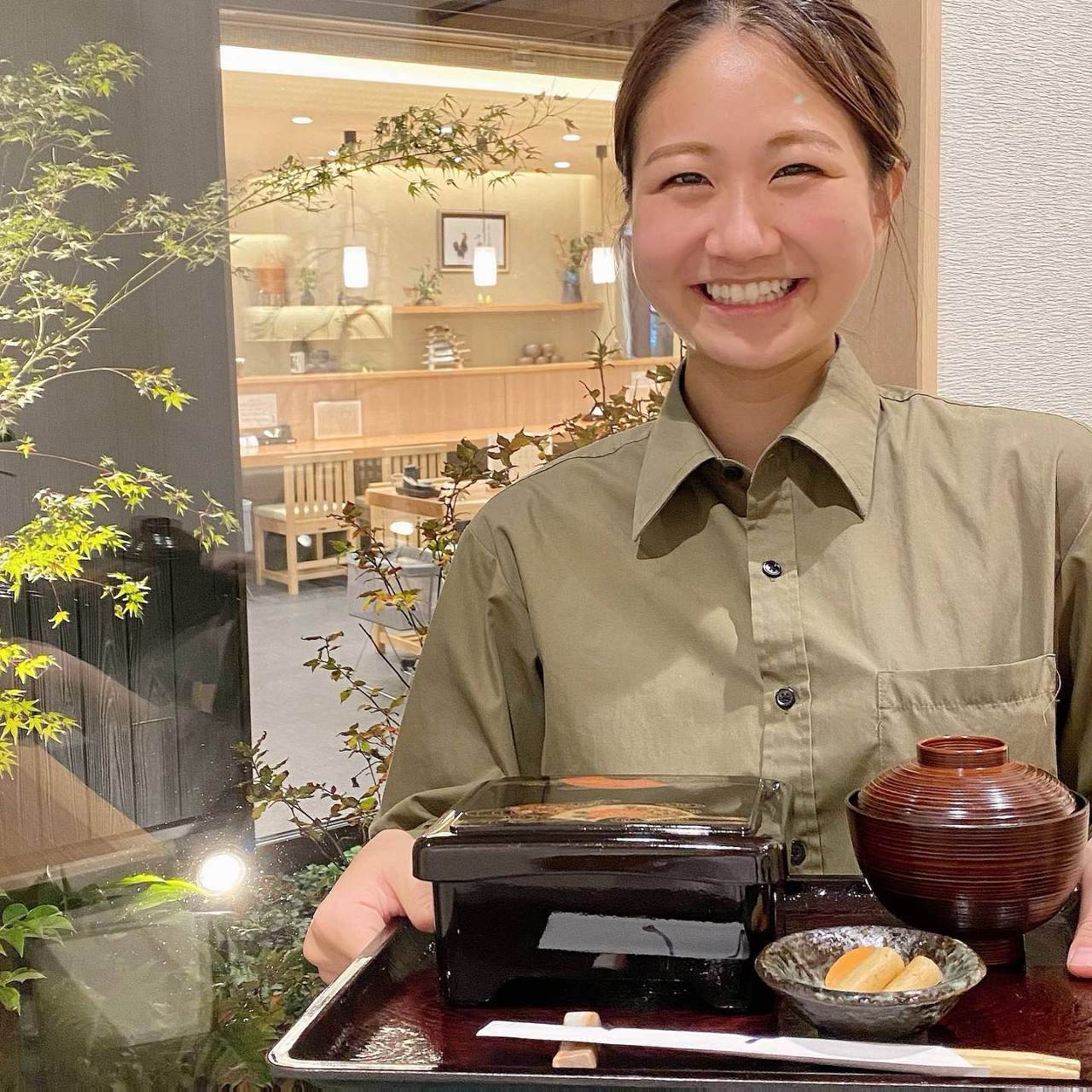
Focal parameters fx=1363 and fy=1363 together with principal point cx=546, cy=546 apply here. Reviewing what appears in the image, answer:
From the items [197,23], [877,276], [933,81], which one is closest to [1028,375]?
[877,276]

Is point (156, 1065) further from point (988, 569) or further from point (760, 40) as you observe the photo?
point (760, 40)

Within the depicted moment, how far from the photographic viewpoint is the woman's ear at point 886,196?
114 centimetres

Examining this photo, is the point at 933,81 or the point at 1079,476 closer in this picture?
the point at 1079,476

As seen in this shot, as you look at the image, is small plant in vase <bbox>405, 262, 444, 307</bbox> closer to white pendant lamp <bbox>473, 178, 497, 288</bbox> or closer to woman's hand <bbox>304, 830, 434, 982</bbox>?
white pendant lamp <bbox>473, 178, 497, 288</bbox>

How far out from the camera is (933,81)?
1.84 m

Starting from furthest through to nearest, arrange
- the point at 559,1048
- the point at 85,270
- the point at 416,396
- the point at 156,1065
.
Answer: the point at 416,396 → the point at 156,1065 → the point at 85,270 → the point at 559,1048

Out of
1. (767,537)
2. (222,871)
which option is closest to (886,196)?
(767,537)

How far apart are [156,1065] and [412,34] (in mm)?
1451

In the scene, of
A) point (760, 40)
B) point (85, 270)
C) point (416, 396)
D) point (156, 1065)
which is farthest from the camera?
point (416, 396)

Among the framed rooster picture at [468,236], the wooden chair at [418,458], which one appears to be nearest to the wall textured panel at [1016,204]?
the framed rooster picture at [468,236]

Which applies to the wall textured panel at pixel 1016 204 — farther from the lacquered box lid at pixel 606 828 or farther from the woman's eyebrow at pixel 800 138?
the lacquered box lid at pixel 606 828

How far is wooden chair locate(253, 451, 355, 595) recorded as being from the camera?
189 cm

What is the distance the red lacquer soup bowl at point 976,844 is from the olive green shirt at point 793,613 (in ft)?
0.85

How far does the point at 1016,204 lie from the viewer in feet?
6.59
